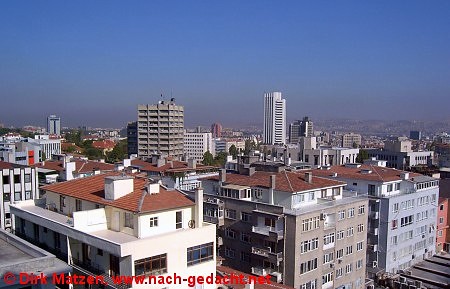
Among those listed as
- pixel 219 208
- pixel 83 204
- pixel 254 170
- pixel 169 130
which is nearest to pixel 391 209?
pixel 254 170

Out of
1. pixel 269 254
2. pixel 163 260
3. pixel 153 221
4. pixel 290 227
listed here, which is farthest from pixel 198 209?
pixel 269 254

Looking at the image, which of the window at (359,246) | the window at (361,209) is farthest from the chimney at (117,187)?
the window at (359,246)

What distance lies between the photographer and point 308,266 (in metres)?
32.7

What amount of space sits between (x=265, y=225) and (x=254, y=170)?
26.4 ft

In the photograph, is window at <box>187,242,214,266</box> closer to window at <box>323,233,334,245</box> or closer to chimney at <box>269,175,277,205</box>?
chimney at <box>269,175,277,205</box>

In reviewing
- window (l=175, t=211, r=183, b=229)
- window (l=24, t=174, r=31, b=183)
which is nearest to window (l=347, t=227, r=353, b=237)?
window (l=175, t=211, r=183, b=229)

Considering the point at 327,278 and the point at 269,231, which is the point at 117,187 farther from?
the point at 327,278

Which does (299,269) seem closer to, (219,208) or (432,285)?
(219,208)

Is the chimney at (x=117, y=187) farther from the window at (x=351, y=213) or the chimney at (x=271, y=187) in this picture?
the window at (x=351, y=213)

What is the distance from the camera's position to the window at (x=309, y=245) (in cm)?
3192

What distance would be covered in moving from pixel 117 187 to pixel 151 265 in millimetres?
4729

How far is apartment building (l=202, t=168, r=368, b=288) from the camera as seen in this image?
105 ft

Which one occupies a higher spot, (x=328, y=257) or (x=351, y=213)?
(x=351, y=213)

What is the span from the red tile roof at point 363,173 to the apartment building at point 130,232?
2497 cm
